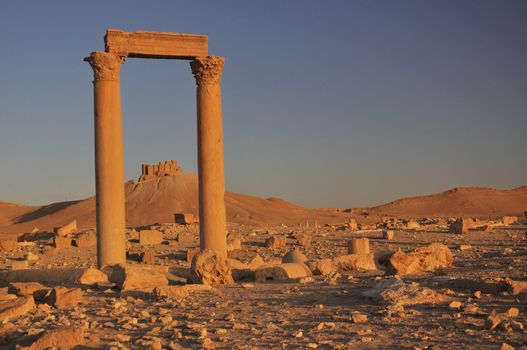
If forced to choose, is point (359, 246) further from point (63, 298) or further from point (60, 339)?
point (60, 339)

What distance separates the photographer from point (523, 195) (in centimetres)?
8038

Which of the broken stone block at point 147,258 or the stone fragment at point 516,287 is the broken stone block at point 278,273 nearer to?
the stone fragment at point 516,287

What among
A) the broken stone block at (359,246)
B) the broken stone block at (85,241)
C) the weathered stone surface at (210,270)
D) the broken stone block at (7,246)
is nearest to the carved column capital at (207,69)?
the weathered stone surface at (210,270)

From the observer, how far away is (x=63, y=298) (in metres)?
12.0

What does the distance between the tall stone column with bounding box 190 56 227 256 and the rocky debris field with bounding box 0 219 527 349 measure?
59.8 inches

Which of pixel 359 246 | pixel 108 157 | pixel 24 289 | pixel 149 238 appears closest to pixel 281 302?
pixel 24 289

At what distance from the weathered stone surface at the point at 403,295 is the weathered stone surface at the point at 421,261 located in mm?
3992

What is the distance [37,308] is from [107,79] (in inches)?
301

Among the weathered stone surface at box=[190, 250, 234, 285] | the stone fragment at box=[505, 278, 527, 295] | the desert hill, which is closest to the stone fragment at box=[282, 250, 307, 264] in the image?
the weathered stone surface at box=[190, 250, 234, 285]

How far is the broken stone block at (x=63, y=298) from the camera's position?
11891 millimetres

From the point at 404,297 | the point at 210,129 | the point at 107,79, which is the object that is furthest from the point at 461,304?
the point at 107,79

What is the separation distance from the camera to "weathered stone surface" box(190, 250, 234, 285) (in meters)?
14.4

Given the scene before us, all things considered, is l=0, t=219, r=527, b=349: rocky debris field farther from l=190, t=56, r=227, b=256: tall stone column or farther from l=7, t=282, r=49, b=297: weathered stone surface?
l=190, t=56, r=227, b=256: tall stone column

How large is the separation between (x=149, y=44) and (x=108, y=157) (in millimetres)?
3277
